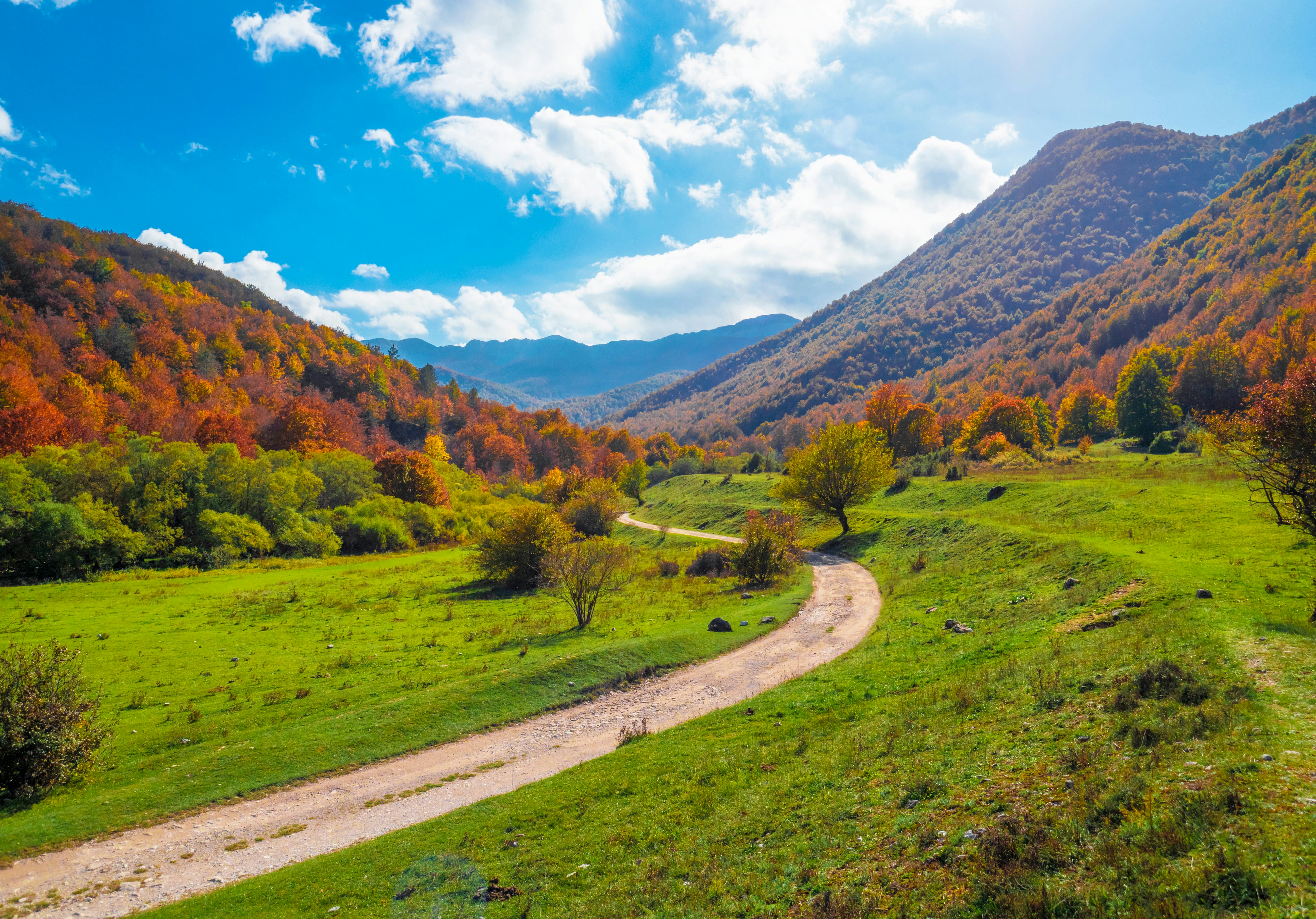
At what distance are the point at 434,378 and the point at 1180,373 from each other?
178 metres

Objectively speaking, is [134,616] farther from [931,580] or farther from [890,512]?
[890,512]

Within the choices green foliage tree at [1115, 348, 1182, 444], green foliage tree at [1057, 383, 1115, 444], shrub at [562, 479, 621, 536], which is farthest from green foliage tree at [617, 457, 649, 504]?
green foliage tree at [1115, 348, 1182, 444]

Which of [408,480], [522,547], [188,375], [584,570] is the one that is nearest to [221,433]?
[408,480]

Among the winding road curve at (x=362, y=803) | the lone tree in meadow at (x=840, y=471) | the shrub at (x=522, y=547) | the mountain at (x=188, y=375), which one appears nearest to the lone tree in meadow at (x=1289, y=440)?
the winding road curve at (x=362, y=803)

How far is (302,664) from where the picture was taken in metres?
22.2

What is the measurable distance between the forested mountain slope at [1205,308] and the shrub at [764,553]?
248 ft

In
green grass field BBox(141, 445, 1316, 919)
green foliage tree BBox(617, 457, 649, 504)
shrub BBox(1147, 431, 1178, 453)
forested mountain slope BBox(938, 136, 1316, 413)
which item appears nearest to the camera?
green grass field BBox(141, 445, 1316, 919)

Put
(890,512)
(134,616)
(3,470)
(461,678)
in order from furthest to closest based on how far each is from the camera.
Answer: (890,512)
(3,470)
(134,616)
(461,678)

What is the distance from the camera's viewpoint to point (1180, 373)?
79812 mm

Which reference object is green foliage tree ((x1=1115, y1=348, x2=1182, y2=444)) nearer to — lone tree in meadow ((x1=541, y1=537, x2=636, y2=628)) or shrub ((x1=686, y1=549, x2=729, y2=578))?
shrub ((x1=686, y1=549, x2=729, y2=578))

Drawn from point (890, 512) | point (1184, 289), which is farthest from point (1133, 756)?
point (1184, 289)

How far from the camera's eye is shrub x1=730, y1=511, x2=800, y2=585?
3788 cm

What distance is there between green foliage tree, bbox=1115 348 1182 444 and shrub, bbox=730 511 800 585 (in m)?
63.5

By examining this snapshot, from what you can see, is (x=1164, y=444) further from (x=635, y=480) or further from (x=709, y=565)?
(x=635, y=480)
